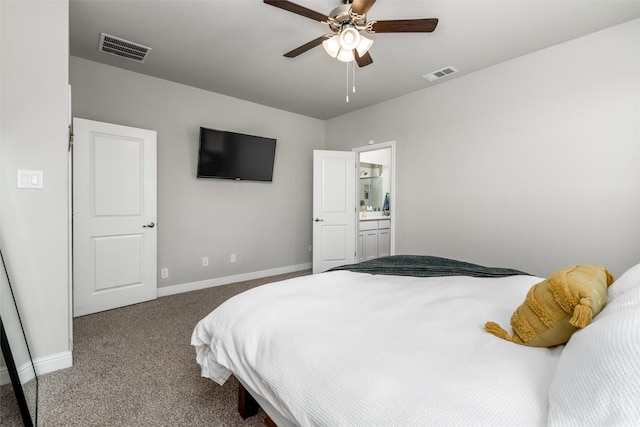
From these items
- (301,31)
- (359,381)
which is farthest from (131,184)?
(359,381)

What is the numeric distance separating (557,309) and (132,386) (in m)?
2.23

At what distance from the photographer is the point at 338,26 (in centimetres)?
193

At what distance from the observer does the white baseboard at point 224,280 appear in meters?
3.62

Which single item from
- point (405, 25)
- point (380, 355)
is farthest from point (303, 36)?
point (380, 355)

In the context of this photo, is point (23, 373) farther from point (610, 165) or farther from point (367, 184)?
point (367, 184)

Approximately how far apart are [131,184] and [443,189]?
11.6ft

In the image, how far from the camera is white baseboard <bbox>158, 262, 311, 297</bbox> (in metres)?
3.62

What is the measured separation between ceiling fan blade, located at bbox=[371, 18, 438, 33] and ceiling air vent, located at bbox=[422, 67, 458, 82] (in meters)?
1.46

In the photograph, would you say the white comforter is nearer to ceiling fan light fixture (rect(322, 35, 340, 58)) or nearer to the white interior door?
ceiling fan light fixture (rect(322, 35, 340, 58))

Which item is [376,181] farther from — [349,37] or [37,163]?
[37,163]

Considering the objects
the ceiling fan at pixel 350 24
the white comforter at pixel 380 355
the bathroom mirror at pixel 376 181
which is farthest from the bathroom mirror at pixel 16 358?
the bathroom mirror at pixel 376 181

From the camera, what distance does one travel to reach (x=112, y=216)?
3.10 meters

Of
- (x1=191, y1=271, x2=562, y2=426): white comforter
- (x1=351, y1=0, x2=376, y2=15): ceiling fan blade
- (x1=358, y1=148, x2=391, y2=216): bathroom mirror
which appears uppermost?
(x1=351, y1=0, x2=376, y2=15): ceiling fan blade

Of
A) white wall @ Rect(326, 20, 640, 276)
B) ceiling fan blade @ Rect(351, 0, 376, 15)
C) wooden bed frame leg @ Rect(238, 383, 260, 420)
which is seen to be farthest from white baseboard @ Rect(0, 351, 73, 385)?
white wall @ Rect(326, 20, 640, 276)
